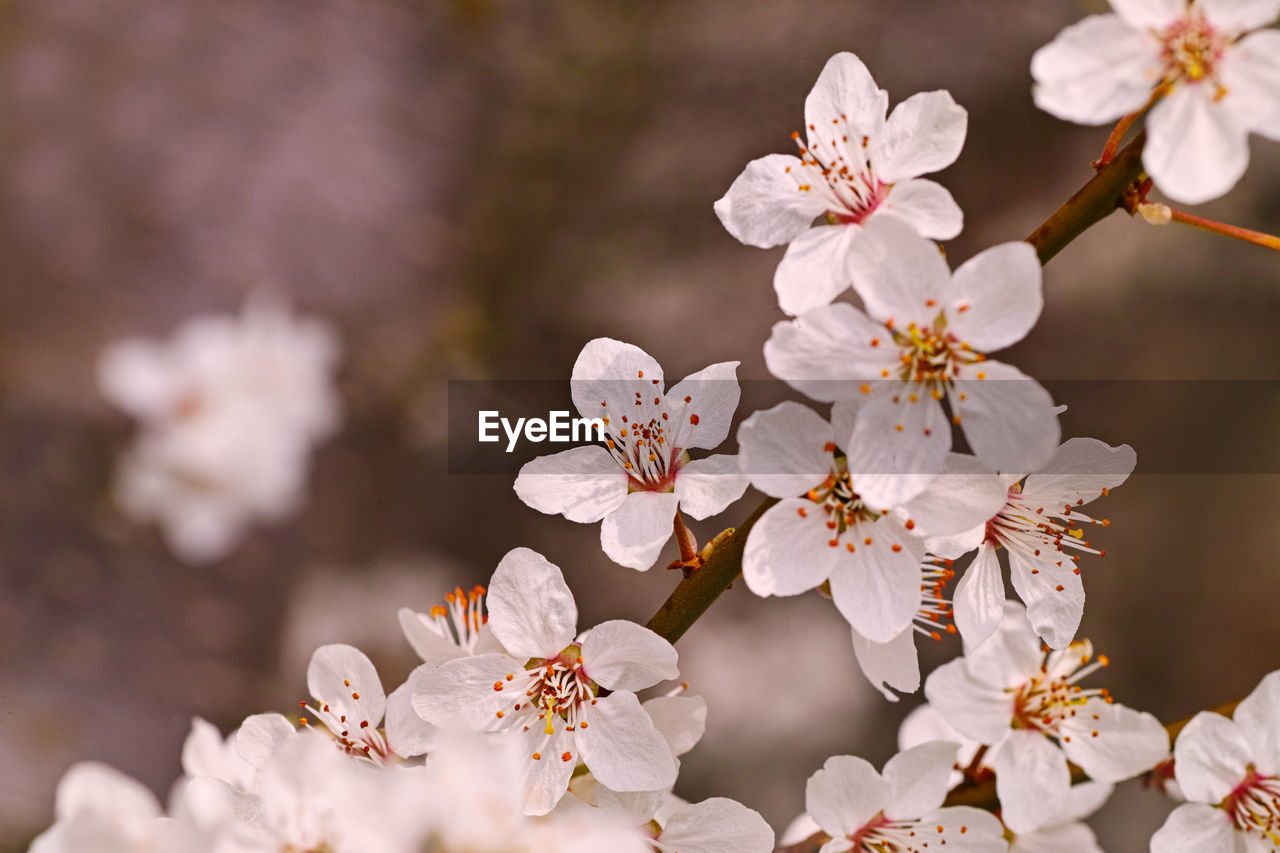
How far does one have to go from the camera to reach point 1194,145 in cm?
52

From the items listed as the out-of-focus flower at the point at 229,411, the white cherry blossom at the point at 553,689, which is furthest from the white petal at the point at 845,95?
the out-of-focus flower at the point at 229,411

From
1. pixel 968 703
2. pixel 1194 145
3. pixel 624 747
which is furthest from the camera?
pixel 968 703

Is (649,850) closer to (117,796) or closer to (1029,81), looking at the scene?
(117,796)

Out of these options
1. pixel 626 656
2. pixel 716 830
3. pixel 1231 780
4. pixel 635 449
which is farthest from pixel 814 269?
pixel 1231 780

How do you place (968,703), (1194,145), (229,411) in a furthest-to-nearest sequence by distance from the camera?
(229,411), (968,703), (1194,145)

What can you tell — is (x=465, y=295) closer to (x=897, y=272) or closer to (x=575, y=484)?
(x=575, y=484)

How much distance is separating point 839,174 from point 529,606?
14.7 inches

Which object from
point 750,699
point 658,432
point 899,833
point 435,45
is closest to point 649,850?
point 899,833

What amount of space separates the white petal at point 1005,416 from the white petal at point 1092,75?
0.15 m

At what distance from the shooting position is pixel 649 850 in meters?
0.65

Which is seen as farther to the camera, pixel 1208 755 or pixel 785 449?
pixel 1208 755

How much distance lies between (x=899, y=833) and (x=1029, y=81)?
4.86ft

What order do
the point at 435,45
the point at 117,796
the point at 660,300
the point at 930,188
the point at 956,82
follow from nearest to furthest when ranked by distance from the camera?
the point at 117,796 < the point at 930,188 < the point at 956,82 < the point at 660,300 < the point at 435,45

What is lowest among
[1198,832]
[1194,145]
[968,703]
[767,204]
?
[1198,832]
